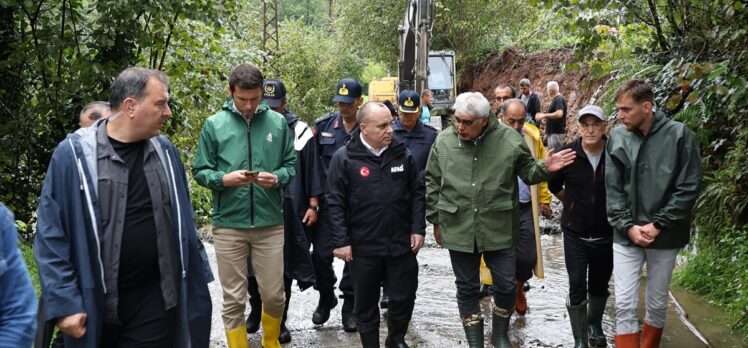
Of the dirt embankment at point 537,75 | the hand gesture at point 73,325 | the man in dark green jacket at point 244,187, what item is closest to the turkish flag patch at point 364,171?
the man in dark green jacket at point 244,187

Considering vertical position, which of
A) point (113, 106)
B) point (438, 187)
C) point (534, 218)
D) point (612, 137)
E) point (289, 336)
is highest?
point (113, 106)

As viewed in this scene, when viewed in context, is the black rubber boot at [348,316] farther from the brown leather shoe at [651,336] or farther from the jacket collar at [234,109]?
the brown leather shoe at [651,336]

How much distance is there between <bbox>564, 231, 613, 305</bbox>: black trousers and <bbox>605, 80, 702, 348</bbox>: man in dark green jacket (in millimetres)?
478

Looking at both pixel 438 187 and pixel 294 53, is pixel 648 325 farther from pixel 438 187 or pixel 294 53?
pixel 294 53

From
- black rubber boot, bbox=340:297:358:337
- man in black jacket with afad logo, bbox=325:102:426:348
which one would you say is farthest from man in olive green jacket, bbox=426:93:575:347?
black rubber boot, bbox=340:297:358:337

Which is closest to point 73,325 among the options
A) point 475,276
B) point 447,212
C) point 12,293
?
point 12,293

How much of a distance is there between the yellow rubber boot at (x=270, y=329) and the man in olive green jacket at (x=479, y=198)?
145 cm

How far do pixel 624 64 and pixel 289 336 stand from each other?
5908 mm

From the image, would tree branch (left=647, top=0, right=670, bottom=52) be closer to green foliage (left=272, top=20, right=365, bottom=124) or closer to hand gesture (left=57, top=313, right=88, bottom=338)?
hand gesture (left=57, top=313, right=88, bottom=338)

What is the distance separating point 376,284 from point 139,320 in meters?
2.39

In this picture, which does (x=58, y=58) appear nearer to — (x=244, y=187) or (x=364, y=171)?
(x=244, y=187)

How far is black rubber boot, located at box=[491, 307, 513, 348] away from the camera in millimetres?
6000

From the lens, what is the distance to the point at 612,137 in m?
5.67

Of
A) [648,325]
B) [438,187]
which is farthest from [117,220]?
[648,325]
